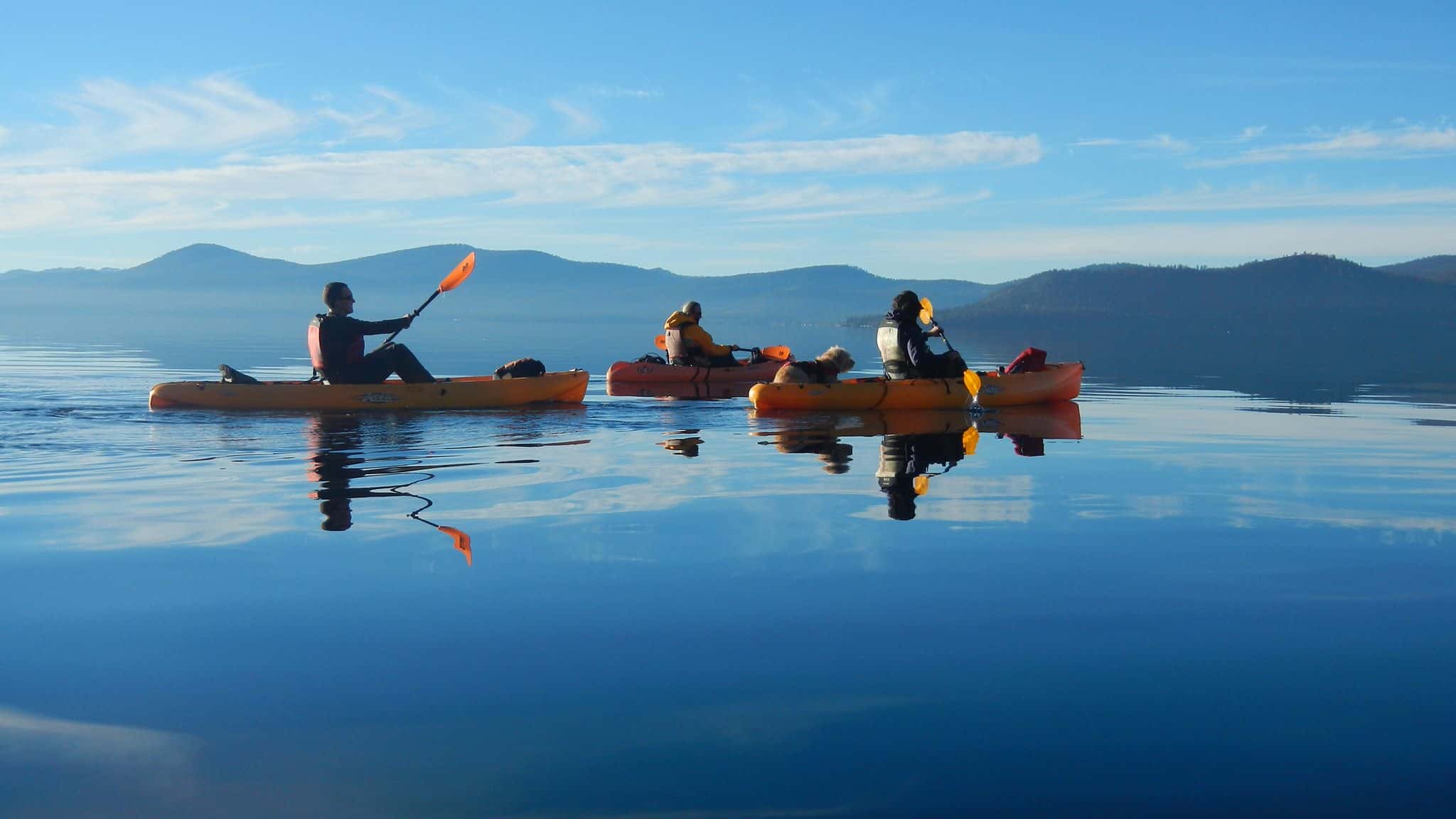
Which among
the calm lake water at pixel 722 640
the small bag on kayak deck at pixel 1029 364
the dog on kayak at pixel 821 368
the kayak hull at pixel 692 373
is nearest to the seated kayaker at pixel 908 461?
the calm lake water at pixel 722 640

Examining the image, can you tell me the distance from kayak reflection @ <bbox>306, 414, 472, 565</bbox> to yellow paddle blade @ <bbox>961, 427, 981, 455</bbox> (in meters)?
5.77

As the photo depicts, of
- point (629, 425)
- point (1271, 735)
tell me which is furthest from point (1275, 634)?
point (629, 425)

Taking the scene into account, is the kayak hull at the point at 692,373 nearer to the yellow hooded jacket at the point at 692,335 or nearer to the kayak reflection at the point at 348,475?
the yellow hooded jacket at the point at 692,335

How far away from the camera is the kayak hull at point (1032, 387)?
69.3 feet

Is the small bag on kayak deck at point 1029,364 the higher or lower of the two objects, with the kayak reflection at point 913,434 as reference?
higher

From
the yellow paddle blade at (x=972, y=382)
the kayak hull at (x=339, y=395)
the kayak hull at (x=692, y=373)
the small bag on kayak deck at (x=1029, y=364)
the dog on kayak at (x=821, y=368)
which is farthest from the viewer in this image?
the kayak hull at (x=692, y=373)

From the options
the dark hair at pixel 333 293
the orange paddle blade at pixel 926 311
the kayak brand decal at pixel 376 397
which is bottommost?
the kayak brand decal at pixel 376 397

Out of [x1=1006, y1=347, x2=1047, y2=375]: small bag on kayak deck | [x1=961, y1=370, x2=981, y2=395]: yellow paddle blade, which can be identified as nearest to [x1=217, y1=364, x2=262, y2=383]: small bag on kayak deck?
[x1=961, y1=370, x2=981, y2=395]: yellow paddle blade

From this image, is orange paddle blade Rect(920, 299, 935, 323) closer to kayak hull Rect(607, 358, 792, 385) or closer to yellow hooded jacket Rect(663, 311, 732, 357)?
kayak hull Rect(607, 358, 792, 385)

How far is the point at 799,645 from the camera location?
250 inches

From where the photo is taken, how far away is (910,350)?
20.1 m

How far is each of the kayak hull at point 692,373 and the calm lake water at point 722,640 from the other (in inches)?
520

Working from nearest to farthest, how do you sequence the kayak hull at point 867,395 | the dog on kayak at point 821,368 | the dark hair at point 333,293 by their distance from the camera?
the dark hair at point 333,293, the kayak hull at point 867,395, the dog on kayak at point 821,368

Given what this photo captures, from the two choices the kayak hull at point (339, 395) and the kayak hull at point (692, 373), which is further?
the kayak hull at point (692, 373)
